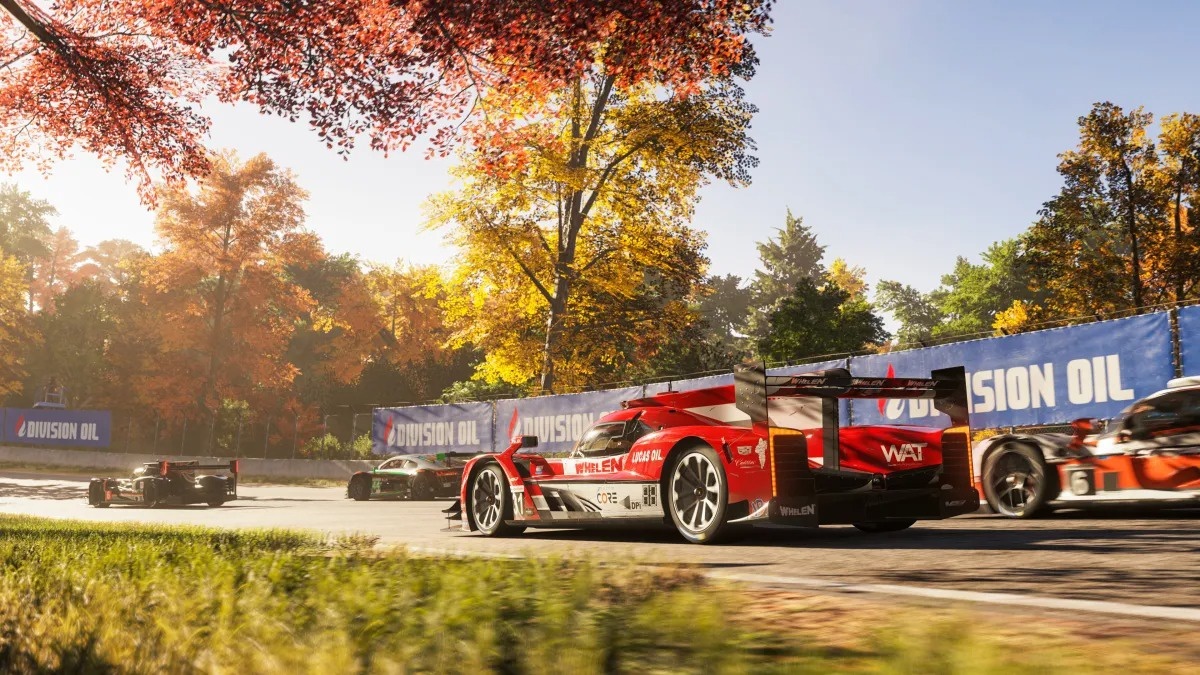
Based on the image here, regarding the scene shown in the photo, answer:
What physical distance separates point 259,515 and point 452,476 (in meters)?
4.84

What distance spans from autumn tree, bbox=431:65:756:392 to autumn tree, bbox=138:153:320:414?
2024 centimetres

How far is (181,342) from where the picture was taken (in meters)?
47.3

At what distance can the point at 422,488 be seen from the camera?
20.6 meters

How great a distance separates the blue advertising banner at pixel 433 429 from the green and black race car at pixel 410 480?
12.7ft

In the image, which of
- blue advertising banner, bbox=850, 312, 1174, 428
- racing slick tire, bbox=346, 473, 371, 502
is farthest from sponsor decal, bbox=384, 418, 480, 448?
blue advertising banner, bbox=850, 312, 1174, 428

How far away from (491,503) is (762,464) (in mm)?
4027

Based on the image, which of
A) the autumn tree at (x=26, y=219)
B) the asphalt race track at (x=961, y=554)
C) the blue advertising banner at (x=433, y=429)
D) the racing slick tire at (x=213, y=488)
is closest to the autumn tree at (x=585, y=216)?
the blue advertising banner at (x=433, y=429)

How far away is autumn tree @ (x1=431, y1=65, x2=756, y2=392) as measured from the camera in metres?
28.5

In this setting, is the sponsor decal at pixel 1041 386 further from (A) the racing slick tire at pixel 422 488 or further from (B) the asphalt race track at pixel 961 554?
(A) the racing slick tire at pixel 422 488

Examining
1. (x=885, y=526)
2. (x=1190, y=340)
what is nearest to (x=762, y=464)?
(x=885, y=526)

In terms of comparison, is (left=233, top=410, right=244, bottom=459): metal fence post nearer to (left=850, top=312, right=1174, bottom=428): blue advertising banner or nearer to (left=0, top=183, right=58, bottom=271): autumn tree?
(left=850, top=312, right=1174, bottom=428): blue advertising banner

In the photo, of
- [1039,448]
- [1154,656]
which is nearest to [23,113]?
[1039,448]

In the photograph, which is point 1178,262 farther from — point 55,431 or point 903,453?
point 55,431

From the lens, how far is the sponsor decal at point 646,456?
8.66 metres
